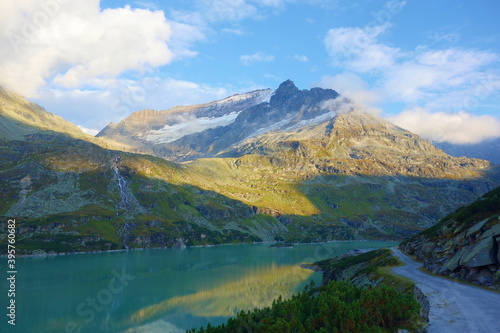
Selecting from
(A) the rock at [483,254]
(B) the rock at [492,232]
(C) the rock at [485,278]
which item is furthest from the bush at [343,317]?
(B) the rock at [492,232]

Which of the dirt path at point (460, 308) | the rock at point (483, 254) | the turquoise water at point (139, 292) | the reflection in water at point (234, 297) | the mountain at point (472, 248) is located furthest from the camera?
the reflection in water at point (234, 297)

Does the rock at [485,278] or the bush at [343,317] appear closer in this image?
the bush at [343,317]

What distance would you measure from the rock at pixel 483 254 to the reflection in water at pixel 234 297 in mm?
45112

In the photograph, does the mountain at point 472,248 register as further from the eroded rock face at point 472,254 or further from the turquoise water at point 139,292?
the turquoise water at point 139,292

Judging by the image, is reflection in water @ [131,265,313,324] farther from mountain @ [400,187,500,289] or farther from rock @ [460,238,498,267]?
rock @ [460,238,498,267]

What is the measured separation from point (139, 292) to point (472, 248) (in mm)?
76640

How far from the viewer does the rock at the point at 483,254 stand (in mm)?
38719

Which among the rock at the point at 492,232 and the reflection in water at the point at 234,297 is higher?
the rock at the point at 492,232

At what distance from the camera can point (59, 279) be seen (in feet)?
340

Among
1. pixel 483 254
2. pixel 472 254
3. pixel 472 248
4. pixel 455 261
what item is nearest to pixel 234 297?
pixel 455 261

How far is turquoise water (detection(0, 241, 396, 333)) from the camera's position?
65062mm

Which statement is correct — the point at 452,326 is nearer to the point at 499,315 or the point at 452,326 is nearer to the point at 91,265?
the point at 499,315

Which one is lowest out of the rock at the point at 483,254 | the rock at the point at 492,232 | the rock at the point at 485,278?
the rock at the point at 485,278

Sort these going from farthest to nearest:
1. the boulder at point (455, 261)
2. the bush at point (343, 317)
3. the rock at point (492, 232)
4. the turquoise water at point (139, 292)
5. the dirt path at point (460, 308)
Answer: the turquoise water at point (139, 292) → the boulder at point (455, 261) → the rock at point (492, 232) → the bush at point (343, 317) → the dirt path at point (460, 308)
